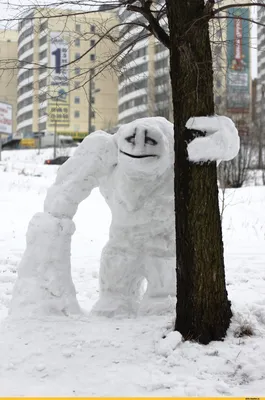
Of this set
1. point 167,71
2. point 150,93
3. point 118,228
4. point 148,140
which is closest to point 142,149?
point 148,140

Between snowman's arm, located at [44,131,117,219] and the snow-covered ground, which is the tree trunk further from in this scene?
snowman's arm, located at [44,131,117,219]

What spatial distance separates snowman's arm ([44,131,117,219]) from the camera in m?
3.78

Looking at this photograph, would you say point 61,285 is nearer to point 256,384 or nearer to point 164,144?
point 164,144

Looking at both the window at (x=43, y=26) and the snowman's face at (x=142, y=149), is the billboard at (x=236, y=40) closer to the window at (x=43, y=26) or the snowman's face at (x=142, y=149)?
the snowman's face at (x=142, y=149)

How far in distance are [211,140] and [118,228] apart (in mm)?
1070

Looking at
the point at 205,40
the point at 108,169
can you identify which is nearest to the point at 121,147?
the point at 108,169

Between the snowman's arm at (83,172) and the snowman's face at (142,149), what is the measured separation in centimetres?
25

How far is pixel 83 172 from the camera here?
378 centimetres

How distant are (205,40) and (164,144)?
779 mm

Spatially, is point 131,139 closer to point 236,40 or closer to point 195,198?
point 195,198

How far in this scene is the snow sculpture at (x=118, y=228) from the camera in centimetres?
353

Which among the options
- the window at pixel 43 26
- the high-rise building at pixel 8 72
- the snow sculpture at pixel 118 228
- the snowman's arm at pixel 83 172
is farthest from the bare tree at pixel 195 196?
the high-rise building at pixel 8 72

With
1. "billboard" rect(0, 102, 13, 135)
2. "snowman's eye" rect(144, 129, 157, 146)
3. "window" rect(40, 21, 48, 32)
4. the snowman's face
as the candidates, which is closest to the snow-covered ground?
the snowman's face

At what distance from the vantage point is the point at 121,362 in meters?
2.86
